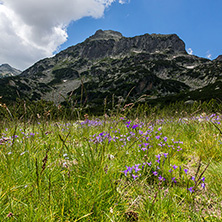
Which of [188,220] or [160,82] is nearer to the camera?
[188,220]

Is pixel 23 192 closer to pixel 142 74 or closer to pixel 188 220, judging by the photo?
Answer: pixel 188 220

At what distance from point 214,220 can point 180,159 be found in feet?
6.36

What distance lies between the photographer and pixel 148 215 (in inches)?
66.7

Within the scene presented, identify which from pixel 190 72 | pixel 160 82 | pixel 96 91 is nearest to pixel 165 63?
pixel 190 72

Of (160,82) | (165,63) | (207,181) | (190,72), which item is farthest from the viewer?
(165,63)

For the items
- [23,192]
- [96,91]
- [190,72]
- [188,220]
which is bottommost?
[23,192]

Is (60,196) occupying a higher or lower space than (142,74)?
lower

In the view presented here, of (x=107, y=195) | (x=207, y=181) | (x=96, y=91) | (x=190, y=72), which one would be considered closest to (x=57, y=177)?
(x=107, y=195)

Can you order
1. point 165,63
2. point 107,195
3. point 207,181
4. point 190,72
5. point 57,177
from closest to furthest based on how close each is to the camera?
point 107,195 < point 57,177 < point 207,181 < point 190,72 < point 165,63

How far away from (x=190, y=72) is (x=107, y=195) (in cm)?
19257

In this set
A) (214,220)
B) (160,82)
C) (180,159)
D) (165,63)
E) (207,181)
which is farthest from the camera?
(165,63)

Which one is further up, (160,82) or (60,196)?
(160,82)

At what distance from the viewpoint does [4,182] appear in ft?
6.36

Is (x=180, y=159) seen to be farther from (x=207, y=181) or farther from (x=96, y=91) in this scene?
(x=96, y=91)
